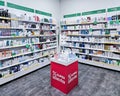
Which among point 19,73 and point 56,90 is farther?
point 19,73

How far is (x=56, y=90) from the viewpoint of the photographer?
307 centimetres

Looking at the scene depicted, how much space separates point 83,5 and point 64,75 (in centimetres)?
455

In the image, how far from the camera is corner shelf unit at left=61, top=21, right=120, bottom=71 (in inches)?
179

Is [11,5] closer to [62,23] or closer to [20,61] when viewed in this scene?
[20,61]

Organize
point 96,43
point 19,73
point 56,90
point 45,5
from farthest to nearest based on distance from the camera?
point 45,5 → point 96,43 → point 19,73 → point 56,90

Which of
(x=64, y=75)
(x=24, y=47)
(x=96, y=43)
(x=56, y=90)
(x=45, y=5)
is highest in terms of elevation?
(x=45, y=5)

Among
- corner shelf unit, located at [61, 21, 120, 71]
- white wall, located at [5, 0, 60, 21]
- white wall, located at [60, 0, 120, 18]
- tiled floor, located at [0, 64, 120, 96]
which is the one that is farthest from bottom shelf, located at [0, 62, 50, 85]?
white wall, located at [60, 0, 120, 18]

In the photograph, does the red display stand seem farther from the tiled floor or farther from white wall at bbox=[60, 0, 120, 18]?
white wall at bbox=[60, 0, 120, 18]

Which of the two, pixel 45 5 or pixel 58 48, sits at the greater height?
pixel 45 5

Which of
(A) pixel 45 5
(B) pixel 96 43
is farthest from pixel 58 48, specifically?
(A) pixel 45 5

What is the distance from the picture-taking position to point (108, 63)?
15.5 ft

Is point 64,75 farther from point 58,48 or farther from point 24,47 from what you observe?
point 58,48

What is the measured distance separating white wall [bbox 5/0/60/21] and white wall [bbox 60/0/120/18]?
0.44 m

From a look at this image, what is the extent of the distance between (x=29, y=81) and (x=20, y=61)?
937 millimetres
